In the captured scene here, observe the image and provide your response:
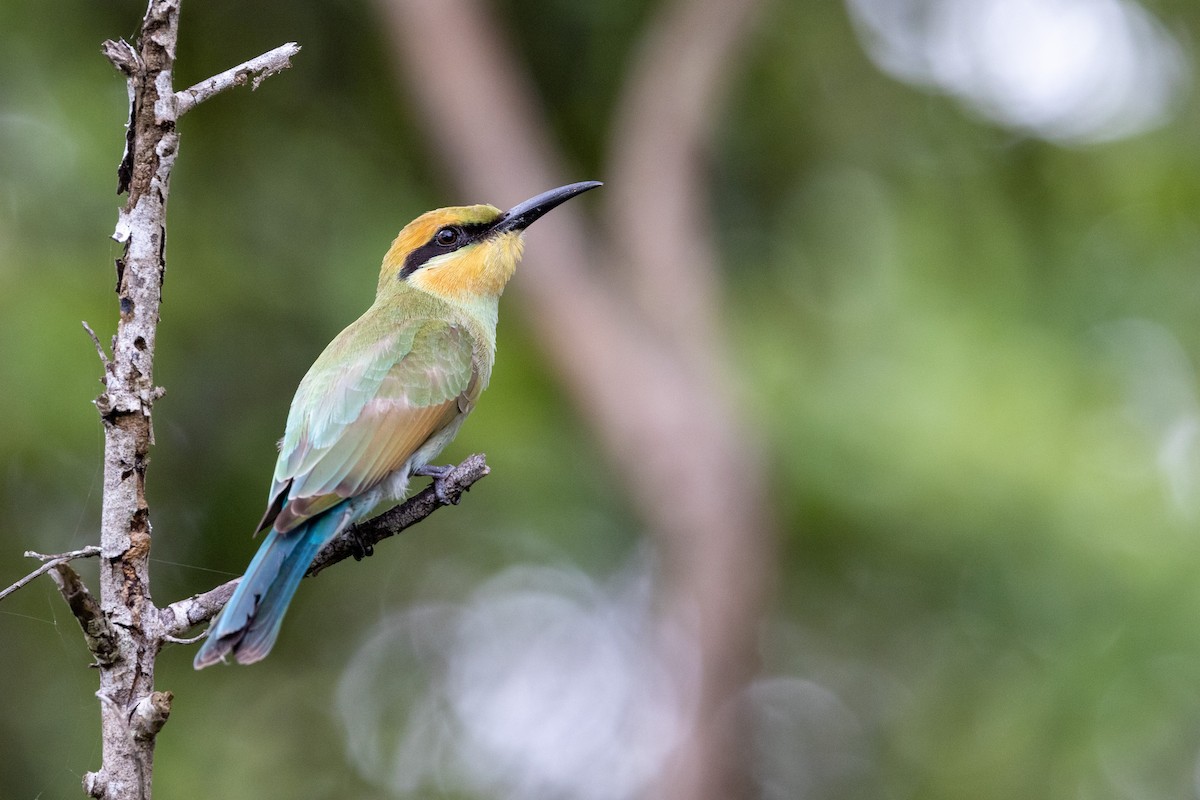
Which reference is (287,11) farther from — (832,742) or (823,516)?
(832,742)

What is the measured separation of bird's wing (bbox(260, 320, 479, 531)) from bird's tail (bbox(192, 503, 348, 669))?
0.04 metres

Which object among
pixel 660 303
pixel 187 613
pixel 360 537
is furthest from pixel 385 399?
pixel 660 303

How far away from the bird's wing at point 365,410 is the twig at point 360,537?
0.30 ft

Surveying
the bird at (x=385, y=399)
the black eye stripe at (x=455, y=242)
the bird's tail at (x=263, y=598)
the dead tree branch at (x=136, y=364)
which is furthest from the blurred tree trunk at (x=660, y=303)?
the dead tree branch at (x=136, y=364)

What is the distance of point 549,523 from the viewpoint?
600cm

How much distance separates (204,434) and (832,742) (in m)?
4.67

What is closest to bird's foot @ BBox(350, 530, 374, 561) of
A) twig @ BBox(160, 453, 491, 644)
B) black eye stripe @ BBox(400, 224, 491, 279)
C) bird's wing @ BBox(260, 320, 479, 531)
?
twig @ BBox(160, 453, 491, 644)

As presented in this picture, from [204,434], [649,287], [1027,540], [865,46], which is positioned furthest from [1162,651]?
[204,434]

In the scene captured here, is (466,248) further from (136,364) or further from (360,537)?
(136,364)

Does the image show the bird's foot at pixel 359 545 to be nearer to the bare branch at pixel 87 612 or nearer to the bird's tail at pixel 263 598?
the bird's tail at pixel 263 598

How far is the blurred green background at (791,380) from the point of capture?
5.27 metres

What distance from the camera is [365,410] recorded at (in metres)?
2.37

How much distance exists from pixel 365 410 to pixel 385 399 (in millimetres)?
64

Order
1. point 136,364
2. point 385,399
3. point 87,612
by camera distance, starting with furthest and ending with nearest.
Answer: point 385,399, point 136,364, point 87,612
